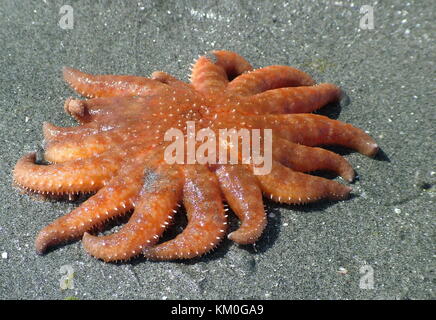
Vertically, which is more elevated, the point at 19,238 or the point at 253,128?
the point at 253,128

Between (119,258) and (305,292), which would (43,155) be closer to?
(119,258)

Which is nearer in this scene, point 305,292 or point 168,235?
point 305,292

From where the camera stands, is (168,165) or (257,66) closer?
(168,165)
